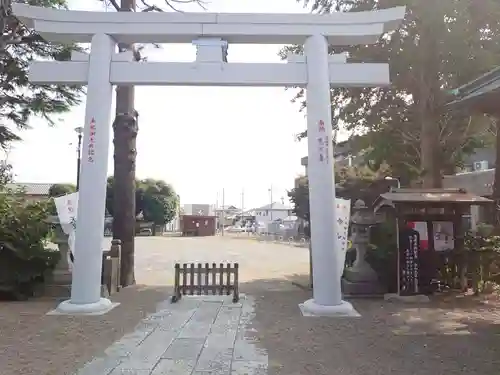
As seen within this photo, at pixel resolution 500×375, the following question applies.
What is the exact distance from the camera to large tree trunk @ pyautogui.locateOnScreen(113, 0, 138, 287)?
13281 mm

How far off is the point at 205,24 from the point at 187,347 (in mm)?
6485

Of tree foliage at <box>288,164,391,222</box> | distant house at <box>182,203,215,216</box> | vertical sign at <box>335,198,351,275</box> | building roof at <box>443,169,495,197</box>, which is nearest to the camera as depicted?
vertical sign at <box>335,198,351,275</box>

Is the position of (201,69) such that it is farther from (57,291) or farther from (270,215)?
(270,215)

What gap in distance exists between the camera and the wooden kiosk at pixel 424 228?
10.7 m

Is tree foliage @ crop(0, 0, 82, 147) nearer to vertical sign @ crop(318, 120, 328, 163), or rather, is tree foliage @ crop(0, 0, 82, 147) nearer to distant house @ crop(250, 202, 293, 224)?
vertical sign @ crop(318, 120, 328, 163)

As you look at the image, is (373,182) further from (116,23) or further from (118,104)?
(116,23)

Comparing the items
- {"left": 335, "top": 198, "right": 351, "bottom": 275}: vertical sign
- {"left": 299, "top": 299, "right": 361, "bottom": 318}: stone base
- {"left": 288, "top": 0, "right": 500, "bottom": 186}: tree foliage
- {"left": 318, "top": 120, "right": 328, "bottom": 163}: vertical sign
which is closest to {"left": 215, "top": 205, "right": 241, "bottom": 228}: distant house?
{"left": 288, "top": 0, "right": 500, "bottom": 186}: tree foliage

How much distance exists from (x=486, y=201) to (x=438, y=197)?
1.21 m

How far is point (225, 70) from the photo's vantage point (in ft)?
31.5

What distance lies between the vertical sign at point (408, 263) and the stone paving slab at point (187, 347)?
3.76m

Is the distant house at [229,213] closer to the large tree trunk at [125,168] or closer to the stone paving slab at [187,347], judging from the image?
the large tree trunk at [125,168]

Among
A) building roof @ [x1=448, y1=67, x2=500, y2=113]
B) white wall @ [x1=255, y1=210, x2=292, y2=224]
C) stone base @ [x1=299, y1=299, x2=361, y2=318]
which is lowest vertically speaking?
stone base @ [x1=299, y1=299, x2=361, y2=318]

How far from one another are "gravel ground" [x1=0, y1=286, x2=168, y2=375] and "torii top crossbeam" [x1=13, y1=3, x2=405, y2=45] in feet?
18.7

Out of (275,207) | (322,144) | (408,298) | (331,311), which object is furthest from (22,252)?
(275,207)
